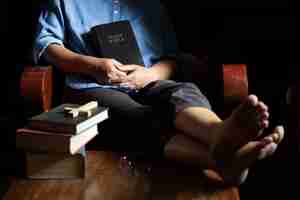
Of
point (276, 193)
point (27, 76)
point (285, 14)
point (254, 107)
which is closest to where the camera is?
point (254, 107)

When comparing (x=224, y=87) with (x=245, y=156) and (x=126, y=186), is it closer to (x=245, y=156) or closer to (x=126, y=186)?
(x=245, y=156)

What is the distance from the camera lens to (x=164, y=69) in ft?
5.69

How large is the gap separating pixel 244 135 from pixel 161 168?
0.87ft

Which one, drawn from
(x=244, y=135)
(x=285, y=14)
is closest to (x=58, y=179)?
(x=244, y=135)

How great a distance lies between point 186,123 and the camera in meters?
1.41

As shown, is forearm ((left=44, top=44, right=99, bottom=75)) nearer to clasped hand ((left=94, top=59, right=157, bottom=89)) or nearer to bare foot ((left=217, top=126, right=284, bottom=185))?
clasped hand ((left=94, top=59, right=157, bottom=89))

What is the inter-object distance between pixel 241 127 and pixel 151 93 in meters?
A: 0.44

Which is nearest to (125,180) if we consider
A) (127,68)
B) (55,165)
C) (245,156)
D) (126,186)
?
(126,186)

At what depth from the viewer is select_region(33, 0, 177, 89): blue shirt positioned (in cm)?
170

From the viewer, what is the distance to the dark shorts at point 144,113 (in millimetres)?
1497

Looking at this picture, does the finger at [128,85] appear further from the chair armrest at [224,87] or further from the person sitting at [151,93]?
the chair armrest at [224,87]

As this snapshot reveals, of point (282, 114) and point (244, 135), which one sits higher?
point (244, 135)

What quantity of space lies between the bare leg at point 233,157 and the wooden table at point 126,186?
0.10ft

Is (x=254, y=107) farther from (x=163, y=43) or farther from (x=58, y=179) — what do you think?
(x=163, y=43)
